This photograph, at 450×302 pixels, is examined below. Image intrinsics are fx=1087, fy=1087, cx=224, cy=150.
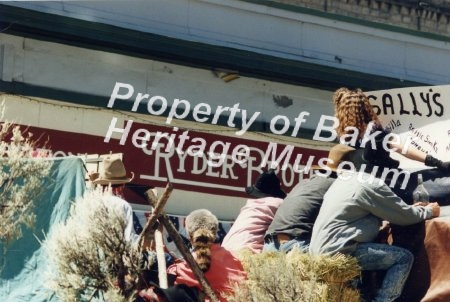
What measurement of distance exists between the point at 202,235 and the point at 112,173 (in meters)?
1.57

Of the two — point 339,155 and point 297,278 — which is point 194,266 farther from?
point 339,155

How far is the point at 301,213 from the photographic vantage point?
7.64m

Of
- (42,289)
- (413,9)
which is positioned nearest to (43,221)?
(42,289)

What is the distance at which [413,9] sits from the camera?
19797 mm

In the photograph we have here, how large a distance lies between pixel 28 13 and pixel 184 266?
20.1 feet

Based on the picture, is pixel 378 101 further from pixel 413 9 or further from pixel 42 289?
pixel 413 9

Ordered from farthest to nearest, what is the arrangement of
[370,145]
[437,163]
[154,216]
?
1. [437,163]
2. [370,145]
3. [154,216]

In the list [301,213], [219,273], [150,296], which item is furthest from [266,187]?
[150,296]

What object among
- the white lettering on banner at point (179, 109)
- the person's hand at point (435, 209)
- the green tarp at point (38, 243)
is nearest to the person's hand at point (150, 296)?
the green tarp at point (38, 243)

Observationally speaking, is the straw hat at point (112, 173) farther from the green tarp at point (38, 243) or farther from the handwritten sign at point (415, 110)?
the handwritten sign at point (415, 110)

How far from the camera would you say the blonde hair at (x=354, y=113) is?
25.1 ft

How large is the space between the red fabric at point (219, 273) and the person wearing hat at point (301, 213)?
42 centimetres

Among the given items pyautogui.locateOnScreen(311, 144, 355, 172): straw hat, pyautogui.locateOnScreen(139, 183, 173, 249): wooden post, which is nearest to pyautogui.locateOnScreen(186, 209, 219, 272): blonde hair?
pyautogui.locateOnScreen(139, 183, 173, 249): wooden post

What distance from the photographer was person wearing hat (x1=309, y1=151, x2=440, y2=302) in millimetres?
7172
